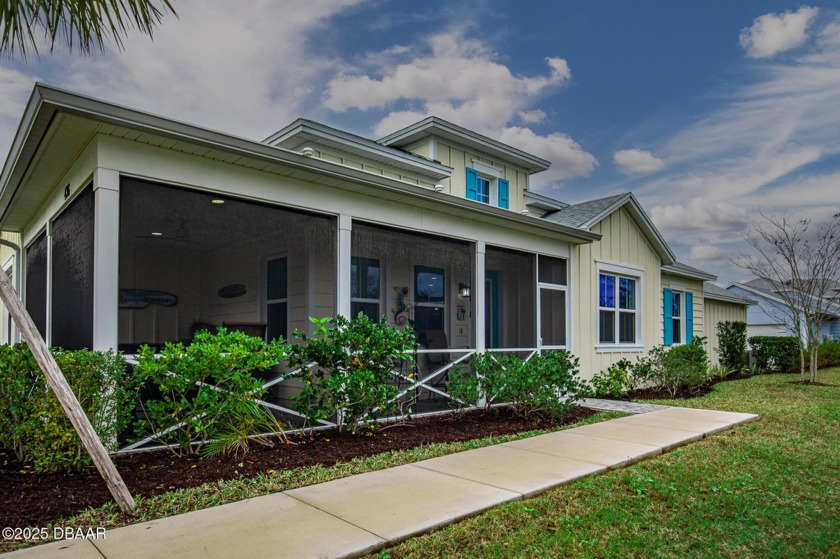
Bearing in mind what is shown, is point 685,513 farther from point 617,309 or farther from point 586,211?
point 586,211

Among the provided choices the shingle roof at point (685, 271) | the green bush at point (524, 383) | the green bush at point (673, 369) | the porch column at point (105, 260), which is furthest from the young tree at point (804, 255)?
the porch column at point (105, 260)

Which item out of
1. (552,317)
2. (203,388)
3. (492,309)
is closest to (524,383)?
(492,309)

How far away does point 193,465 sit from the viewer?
4406mm

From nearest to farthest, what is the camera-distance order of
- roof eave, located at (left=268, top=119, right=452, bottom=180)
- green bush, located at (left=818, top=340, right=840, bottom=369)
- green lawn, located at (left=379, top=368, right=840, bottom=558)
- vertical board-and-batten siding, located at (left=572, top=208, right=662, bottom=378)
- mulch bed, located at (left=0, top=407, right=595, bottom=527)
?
green lawn, located at (left=379, top=368, right=840, bottom=558), mulch bed, located at (left=0, top=407, right=595, bottom=527), roof eave, located at (left=268, top=119, right=452, bottom=180), vertical board-and-batten siding, located at (left=572, top=208, right=662, bottom=378), green bush, located at (left=818, top=340, right=840, bottom=369)

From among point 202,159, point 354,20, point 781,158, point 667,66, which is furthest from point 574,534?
point 781,158

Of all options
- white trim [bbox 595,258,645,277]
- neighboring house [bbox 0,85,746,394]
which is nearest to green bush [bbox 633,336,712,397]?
neighboring house [bbox 0,85,746,394]

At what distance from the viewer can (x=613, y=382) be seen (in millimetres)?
9969

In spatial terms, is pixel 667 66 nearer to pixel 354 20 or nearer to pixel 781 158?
pixel 781 158

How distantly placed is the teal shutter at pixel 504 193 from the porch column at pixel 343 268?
628cm

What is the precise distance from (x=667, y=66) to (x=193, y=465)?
12365 millimetres

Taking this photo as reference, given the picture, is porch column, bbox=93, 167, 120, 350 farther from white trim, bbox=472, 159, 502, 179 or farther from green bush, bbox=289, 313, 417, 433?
white trim, bbox=472, 159, 502, 179

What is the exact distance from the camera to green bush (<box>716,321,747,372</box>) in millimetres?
14992

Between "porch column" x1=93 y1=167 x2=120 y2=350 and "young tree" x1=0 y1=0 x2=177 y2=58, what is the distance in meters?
1.08

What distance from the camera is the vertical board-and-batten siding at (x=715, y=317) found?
1545cm
